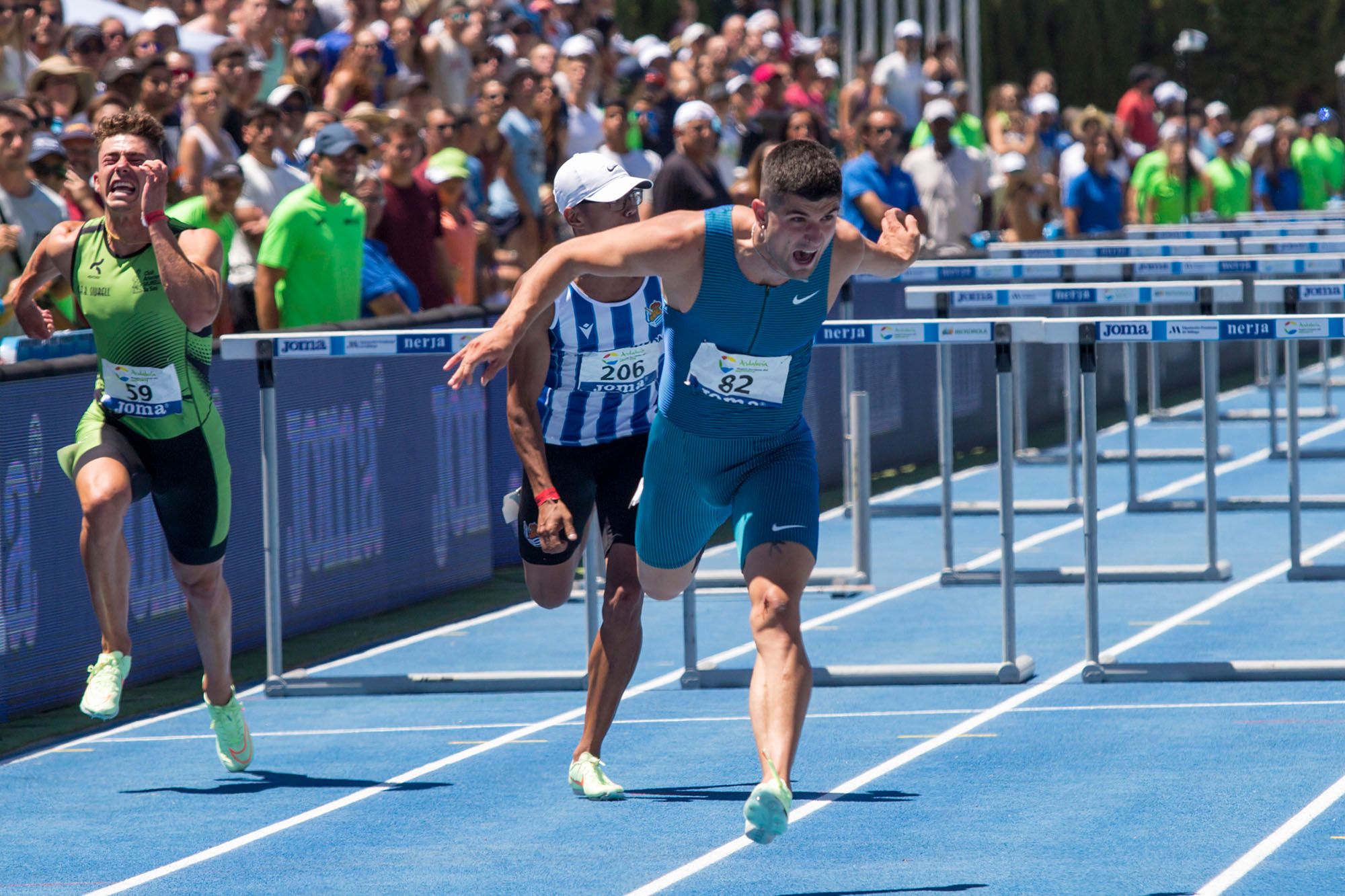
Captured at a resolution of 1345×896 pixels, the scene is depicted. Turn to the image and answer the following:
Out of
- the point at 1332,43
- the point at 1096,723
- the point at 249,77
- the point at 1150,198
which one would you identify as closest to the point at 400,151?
the point at 249,77

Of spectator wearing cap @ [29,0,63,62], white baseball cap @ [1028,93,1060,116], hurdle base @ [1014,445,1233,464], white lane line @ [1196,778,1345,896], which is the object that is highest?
spectator wearing cap @ [29,0,63,62]

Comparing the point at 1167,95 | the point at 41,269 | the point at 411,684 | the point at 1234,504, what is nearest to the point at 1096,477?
the point at 411,684

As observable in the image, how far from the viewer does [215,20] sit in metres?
15.7

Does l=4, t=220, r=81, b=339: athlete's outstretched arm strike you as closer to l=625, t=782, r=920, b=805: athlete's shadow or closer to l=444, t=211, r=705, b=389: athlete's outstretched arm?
l=444, t=211, r=705, b=389: athlete's outstretched arm

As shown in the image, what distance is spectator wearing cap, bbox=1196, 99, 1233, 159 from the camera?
27.1 m

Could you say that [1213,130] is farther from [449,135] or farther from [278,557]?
[278,557]

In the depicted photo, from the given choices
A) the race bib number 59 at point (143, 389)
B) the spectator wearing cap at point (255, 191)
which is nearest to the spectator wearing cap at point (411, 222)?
the spectator wearing cap at point (255, 191)

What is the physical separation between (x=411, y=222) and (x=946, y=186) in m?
6.33

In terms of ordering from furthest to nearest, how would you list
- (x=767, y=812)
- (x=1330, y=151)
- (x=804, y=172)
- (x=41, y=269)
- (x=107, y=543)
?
(x=1330, y=151) < (x=41, y=269) < (x=107, y=543) < (x=804, y=172) < (x=767, y=812)

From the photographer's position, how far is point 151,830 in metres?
7.39

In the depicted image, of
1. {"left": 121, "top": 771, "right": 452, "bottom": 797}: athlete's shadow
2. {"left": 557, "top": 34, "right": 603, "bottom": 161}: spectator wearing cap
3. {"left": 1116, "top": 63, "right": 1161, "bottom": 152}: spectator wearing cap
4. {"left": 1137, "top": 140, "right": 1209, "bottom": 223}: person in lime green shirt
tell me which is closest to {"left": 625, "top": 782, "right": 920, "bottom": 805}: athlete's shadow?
{"left": 121, "top": 771, "right": 452, "bottom": 797}: athlete's shadow

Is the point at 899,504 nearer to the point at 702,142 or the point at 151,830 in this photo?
the point at 702,142

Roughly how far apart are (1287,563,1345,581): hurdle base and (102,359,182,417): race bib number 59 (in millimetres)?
6489

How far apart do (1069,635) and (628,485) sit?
3.68 m
